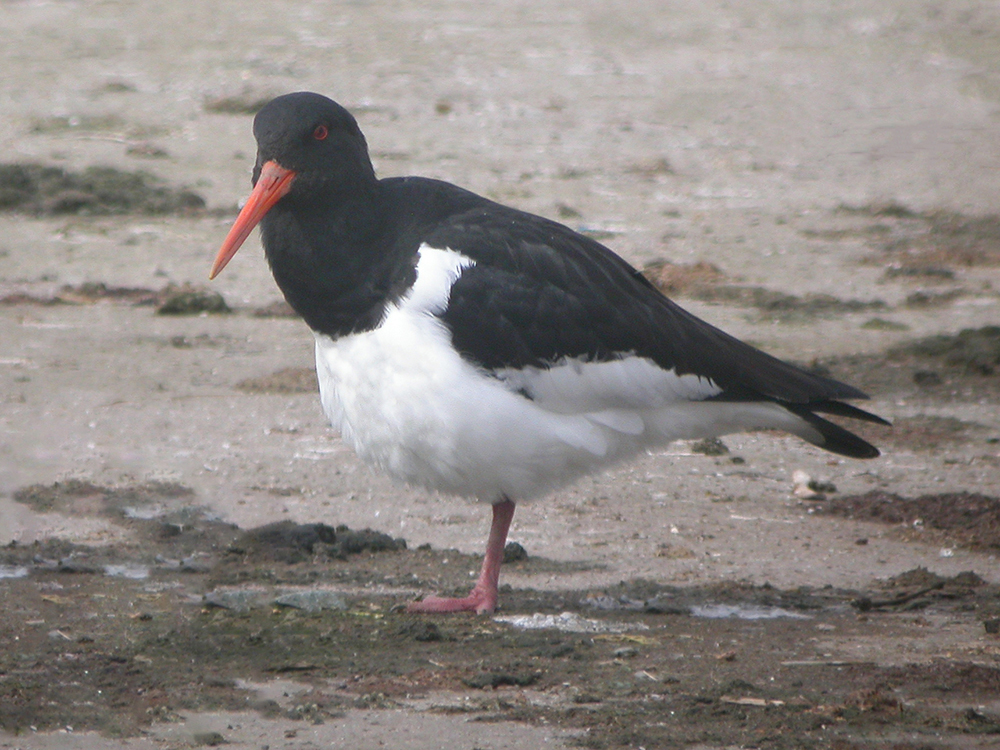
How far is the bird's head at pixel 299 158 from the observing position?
16.5 ft

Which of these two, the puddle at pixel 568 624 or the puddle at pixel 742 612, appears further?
the puddle at pixel 742 612

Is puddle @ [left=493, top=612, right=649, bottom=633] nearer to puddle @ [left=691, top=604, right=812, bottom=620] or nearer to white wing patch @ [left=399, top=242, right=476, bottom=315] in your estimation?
puddle @ [left=691, top=604, right=812, bottom=620]

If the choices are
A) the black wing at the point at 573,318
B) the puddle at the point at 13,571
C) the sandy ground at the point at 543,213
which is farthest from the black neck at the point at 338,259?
the puddle at the point at 13,571

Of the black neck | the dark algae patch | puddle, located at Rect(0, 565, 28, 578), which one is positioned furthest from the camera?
the dark algae patch

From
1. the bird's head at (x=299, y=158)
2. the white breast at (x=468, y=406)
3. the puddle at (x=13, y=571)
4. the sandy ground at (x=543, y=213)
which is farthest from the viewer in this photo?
the sandy ground at (x=543, y=213)

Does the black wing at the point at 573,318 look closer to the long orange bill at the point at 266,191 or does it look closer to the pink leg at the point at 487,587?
the long orange bill at the point at 266,191

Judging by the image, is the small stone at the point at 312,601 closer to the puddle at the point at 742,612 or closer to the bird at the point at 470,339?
the bird at the point at 470,339

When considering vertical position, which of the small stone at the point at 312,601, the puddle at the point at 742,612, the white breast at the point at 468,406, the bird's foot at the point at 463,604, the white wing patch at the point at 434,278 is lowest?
the small stone at the point at 312,601

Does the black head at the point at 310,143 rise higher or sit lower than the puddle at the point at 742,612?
higher

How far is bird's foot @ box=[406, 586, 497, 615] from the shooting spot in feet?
16.6

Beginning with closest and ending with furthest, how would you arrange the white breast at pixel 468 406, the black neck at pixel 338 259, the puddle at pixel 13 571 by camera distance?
the white breast at pixel 468 406 → the black neck at pixel 338 259 → the puddle at pixel 13 571

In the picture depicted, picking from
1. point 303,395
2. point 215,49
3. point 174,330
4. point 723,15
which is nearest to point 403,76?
point 215,49

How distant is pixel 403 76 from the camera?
42.5ft

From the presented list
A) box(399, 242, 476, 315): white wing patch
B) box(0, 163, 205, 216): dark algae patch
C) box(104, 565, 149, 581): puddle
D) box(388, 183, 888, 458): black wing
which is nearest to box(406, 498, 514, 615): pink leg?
box(388, 183, 888, 458): black wing
